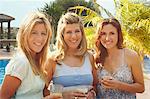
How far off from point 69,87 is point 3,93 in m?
0.69

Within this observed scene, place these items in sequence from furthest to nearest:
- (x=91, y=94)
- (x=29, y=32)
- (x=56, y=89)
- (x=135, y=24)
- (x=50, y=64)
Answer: (x=135, y=24), (x=50, y=64), (x=91, y=94), (x=56, y=89), (x=29, y=32)

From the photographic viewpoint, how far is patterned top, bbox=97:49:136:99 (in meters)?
2.97

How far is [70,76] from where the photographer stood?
9.45 feet

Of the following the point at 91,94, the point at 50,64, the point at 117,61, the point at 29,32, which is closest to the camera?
the point at 29,32

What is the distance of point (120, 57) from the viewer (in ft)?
10.0

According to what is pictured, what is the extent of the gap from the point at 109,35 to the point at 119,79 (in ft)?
→ 1.35

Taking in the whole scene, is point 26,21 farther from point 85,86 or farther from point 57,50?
point 85,86

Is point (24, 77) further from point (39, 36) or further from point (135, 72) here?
point (135, 72)

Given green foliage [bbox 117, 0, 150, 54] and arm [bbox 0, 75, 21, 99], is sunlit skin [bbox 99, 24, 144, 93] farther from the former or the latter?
green foliage [bbox 117, 0, 150, 54]

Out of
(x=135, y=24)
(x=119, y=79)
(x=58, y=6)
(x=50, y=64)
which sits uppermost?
(x=58, y=6)

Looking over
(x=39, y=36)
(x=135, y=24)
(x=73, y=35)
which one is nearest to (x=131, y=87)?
(x=73, y=35)

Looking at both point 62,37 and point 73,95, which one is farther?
point 62,37

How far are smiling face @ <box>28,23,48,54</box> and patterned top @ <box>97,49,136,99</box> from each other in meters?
0.72

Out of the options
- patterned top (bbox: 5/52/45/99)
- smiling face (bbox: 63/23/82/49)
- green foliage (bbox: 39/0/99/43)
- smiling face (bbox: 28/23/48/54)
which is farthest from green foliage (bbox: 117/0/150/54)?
green foliage (bbox: 39/0/99/43)
